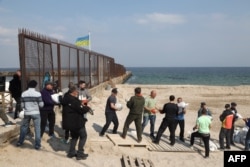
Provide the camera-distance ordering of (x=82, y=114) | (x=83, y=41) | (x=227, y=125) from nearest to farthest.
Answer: (x=82, y=114)
(x=227, y=125)
(x=83, y=41)

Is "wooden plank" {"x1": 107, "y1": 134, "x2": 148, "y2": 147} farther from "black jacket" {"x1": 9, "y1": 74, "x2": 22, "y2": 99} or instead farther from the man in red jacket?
"black jacket" {"x1": 9, "y1": 74, "x2": 22, "y2": 99}

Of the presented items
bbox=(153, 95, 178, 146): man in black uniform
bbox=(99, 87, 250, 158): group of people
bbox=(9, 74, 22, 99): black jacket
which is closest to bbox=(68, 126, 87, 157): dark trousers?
bbox=(99, 87, 250, 158): group of people

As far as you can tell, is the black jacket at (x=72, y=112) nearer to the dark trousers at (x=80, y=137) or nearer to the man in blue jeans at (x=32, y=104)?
the dark trousers at (x=80, y=137)

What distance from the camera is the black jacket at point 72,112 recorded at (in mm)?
7988

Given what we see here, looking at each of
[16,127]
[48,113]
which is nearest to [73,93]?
[48,113]

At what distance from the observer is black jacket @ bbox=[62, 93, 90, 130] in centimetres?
799

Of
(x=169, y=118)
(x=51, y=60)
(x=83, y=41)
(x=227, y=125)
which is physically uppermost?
(x=83, y=41)

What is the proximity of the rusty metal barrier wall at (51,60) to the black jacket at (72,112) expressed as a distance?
6.30 ft

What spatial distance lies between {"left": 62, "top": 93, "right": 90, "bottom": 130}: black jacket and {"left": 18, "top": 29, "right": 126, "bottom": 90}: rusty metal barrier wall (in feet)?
6.30

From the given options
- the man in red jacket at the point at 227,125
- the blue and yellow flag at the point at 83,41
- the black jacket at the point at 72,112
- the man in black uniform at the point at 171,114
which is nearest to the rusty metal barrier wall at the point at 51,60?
the black jacket at the point at 72,112

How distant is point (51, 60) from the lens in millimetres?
12289

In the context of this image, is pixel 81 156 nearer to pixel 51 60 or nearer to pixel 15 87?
pixel 15 87

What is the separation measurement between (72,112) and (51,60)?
4814 millimetres

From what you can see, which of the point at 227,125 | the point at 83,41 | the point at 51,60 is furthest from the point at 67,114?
the point at 83,41
